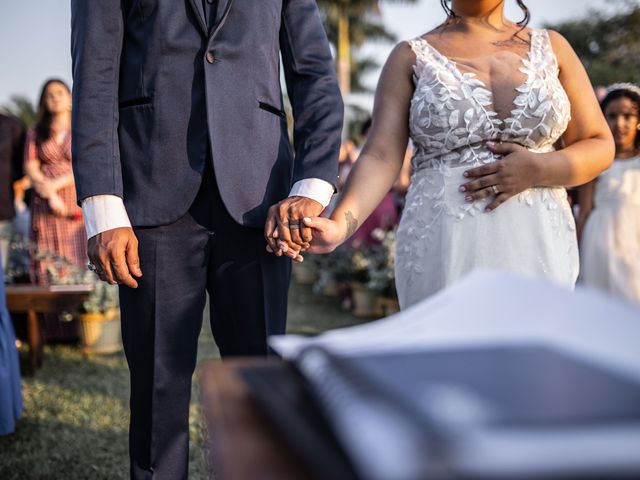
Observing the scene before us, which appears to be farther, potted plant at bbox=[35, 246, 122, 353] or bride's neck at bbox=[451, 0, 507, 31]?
potted plant at bbox=[35, 246, 122, 353]

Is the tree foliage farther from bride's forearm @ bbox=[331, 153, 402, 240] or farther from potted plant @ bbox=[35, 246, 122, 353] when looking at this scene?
bride's forearm @ bbox=[331, 153, 402, 240]

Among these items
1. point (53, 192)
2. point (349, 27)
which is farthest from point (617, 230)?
point (349, 27)

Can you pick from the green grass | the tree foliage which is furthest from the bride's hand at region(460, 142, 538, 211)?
the tree foliage

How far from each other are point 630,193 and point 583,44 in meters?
28.6

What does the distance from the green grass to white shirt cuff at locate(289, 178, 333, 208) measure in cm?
92

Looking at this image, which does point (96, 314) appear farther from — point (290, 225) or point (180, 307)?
point (290, 225)

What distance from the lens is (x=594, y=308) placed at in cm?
65

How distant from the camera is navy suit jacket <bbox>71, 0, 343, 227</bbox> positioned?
5.74ft

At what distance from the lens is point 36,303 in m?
5.15

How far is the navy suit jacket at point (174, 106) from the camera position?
1.75m

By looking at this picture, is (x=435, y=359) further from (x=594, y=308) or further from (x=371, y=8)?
(x=371, y=8)

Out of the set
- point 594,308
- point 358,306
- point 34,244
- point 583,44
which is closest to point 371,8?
point 583,44

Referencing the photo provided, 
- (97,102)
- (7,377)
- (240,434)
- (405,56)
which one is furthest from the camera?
(7,377)

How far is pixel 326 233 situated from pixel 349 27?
2584 centimetres
